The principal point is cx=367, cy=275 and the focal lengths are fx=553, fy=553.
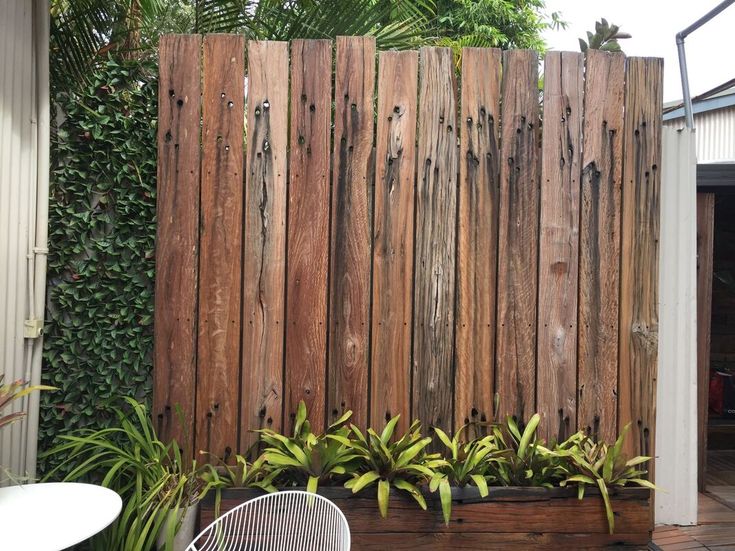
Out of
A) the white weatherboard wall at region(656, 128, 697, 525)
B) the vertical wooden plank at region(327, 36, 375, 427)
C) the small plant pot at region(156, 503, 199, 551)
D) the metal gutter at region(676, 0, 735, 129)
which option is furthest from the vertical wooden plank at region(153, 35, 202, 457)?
the metal gutter at region(676, 0, 735, 129)

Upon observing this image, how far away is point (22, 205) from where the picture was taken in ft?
Result: 8.14

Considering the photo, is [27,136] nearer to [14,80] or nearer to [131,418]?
[14,80]

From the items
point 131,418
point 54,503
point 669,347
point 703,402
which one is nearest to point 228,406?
point 131,418

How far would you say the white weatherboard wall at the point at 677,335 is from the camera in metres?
2.92

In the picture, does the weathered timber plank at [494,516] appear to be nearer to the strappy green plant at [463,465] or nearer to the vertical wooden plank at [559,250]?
the strappy green plant at [463,465]

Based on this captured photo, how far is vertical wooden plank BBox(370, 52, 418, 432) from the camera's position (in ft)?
8.80

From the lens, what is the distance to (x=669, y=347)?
2.95 metres

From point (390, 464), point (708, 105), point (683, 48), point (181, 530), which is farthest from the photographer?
point (708, 105)

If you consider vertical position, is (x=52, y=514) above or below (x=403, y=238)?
below

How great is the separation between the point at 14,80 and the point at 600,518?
3.24 m

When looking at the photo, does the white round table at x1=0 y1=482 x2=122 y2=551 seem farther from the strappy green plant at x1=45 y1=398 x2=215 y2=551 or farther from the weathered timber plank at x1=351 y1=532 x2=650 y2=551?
the weathered timber plank at x1=351 y1=532 x2=650 y2=551

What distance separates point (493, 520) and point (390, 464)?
0.51 metres

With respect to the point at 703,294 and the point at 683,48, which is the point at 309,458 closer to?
the point at 703,294

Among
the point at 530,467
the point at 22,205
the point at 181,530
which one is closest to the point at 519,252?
the point at 530,467
